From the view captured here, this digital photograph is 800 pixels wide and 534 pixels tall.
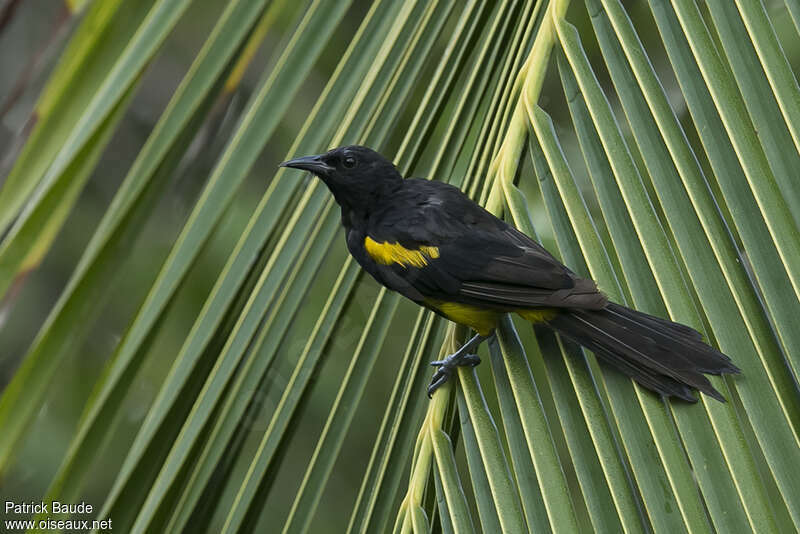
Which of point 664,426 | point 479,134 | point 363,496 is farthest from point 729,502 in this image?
point 479,134

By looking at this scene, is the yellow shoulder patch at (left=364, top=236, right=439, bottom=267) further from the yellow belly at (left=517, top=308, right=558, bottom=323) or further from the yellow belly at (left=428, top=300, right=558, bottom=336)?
the yellow belly at (left=517, top=308, right=558, bottom=323)

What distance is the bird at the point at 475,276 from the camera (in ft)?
5.87

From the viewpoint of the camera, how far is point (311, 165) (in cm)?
222

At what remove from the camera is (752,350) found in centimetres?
166

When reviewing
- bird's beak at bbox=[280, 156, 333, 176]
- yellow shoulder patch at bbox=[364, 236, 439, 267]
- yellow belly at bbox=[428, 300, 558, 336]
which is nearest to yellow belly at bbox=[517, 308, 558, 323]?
yellow belly at bbox=[428, 300, 558, 336]

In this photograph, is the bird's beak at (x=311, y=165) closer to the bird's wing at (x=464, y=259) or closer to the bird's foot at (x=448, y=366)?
the bird's wing at (x=464, y=259)

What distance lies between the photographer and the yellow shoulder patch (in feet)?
7.52

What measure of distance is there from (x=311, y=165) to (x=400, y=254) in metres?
0.35

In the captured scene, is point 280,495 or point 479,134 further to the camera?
point 280,495

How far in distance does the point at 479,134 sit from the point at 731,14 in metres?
0.62

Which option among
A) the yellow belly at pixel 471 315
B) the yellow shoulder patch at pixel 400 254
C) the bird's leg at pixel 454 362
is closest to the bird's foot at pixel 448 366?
the bird's leg at pixel 454 362

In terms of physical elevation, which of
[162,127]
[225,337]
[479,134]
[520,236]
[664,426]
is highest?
[479,134]

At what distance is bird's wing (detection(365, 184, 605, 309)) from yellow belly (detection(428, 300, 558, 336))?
0.8 inches

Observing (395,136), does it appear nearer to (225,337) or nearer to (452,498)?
(225,337)
